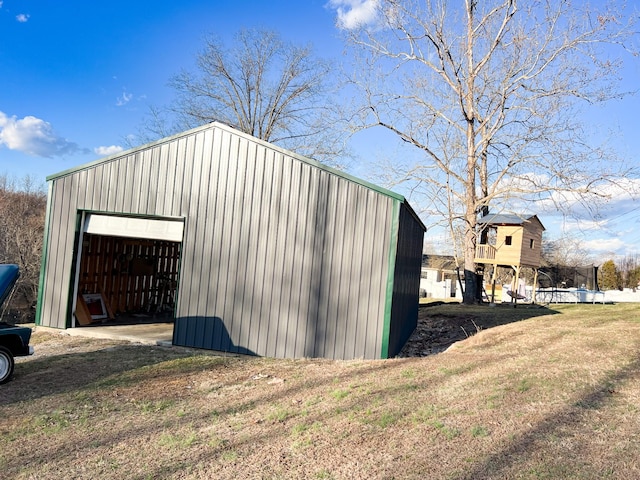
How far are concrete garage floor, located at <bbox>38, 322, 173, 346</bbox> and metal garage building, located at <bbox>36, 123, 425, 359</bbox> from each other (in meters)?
0.38

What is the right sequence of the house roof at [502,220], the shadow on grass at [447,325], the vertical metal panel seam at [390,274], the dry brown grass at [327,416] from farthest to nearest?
the house roof at [502,220] → the shadow on grass at [447,325] → the vertical metal panel seam at [390,274] → the dry brown grass at [327,416]

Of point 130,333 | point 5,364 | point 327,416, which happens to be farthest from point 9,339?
point 327,416

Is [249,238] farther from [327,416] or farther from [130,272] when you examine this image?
[130,272]

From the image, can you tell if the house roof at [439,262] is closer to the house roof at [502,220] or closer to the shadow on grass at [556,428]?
the house roof at [502,220]

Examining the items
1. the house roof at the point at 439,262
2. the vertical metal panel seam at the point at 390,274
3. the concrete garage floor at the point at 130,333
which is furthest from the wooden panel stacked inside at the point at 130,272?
the house roof at the point at 439,262

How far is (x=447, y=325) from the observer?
1462 cm

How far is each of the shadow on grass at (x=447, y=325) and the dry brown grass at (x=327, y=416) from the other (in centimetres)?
295

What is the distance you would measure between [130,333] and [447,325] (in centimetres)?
919

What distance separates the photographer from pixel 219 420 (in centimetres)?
491

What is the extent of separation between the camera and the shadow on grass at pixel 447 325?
10.9 metres

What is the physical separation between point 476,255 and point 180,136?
17146 millimetres

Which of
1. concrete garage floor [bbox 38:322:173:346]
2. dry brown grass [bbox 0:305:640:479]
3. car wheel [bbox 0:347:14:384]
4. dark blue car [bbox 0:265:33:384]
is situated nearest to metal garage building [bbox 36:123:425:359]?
concrete garage floor [bbox 38:322:173:346]

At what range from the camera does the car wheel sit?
611 centimetres

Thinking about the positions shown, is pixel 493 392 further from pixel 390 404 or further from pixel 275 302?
pixel 275 302
